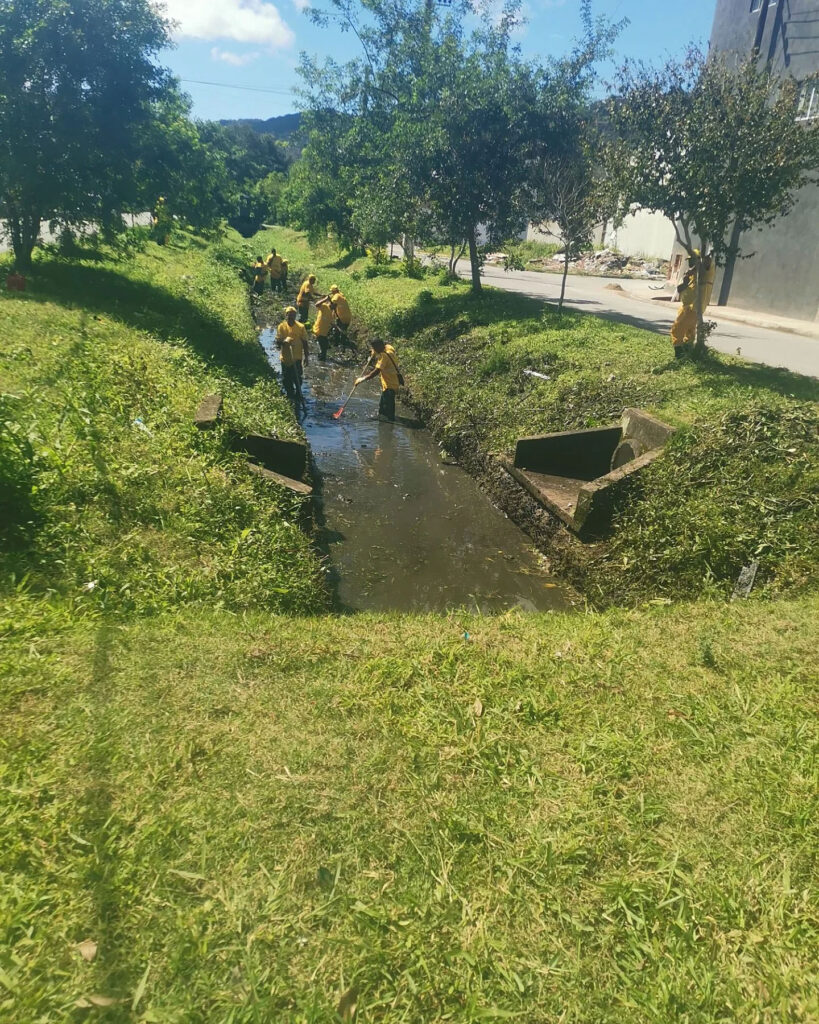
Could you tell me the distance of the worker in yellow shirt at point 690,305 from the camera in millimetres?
10531

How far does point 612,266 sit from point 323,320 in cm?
2515

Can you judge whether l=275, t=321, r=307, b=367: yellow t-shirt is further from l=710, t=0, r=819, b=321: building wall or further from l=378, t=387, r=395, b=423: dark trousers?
l=710, t=0, r=819, b=321: building wall

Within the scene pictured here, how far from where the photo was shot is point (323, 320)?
615 inches

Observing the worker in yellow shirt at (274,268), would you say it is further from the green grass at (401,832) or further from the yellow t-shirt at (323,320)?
the green grass at (401,832)

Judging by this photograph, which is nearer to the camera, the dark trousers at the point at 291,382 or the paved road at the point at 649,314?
the dark trousers at the point at 291,382

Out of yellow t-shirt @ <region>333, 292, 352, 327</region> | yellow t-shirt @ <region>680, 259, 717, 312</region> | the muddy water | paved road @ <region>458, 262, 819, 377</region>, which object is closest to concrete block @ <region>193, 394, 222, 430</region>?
the muddy water

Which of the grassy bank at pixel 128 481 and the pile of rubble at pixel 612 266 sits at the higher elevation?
the pile of rubble at pixel 612 266

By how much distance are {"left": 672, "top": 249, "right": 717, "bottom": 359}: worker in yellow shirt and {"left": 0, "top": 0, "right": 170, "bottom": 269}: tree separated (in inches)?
449

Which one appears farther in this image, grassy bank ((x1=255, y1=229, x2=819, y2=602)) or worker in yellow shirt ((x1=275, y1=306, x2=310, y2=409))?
worker in yellow shirt ((x1=275, y1=306, x2=310, y2=409))

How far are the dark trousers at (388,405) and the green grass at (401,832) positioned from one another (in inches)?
326

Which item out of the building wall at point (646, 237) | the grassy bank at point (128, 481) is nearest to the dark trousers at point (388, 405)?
Result: the grassy bank at point (128, 481)

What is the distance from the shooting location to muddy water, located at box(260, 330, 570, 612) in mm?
6801

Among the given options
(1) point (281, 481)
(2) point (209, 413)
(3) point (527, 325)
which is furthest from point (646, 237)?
(1) point (281, 481)

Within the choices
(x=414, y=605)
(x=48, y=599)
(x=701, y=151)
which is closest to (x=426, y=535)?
(x=414, y=605)
